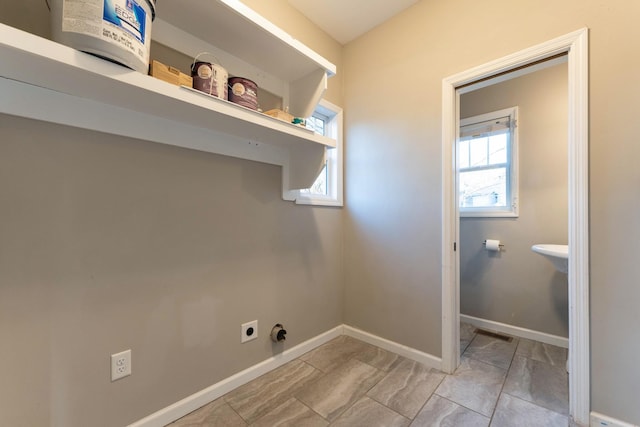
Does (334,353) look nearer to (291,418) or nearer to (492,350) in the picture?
(291,418)

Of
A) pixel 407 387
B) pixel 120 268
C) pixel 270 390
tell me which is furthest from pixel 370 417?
pixel 120 268

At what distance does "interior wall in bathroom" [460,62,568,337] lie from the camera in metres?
2.05

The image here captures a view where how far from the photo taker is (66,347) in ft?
3.25

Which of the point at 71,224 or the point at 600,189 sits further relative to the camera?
the point at 600,189

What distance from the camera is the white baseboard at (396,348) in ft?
5.61

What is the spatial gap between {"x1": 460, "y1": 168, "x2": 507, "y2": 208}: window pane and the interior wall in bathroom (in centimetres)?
15

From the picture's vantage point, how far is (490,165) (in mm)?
2426

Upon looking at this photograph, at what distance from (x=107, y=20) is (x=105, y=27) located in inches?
0.7

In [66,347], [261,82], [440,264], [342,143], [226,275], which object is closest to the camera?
[66,347]

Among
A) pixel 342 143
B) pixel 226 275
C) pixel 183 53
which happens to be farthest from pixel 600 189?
pixel 183 53

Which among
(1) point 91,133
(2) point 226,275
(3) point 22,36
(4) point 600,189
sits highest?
(3) point 22,36

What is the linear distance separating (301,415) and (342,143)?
187 cm

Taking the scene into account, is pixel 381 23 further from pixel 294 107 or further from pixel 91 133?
pixel 91 133

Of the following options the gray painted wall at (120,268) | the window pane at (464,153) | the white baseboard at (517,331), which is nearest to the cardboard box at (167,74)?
the gray painted wall at (120,268)
